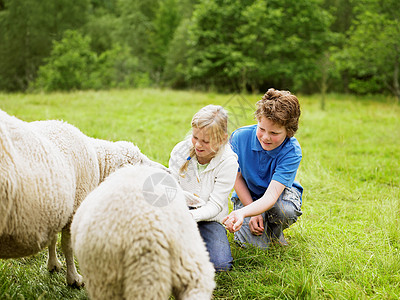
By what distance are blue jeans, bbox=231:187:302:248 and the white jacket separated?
0.49 metres

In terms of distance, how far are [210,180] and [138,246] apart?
127cm

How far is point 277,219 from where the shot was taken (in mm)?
3229

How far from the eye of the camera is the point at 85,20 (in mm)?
24609

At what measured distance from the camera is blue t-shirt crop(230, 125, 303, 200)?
312cm

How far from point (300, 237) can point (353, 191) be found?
196 cm

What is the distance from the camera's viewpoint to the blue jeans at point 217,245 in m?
2.85

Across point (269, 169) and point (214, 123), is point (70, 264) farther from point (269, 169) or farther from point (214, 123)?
point (269, 169)

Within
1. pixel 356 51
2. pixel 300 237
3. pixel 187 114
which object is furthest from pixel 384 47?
pixel 300 237

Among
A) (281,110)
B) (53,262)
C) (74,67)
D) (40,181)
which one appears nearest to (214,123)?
(281,110)

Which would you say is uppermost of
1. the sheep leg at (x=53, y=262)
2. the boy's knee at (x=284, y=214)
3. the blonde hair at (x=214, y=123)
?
the blonde hair at (x=214, y=123)

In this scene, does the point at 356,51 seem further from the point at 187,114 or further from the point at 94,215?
the point at 94,215

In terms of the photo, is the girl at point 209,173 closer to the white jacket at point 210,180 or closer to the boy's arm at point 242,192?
the white jacket at point 210,180

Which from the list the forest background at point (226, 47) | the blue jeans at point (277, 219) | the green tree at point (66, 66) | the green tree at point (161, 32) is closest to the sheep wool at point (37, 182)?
the blue jeans at point (277, 219)

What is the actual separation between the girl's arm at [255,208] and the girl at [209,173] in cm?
16
